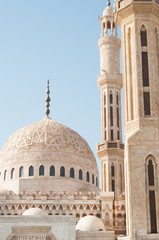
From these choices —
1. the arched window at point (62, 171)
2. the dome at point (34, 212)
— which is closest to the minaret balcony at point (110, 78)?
the arched window at point (62, 171)

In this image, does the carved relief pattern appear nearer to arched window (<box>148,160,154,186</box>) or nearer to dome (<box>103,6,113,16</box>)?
dome (<box>103,6,113,16</box>)

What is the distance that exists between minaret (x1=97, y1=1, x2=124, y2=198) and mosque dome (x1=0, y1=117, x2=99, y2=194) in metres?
4.49

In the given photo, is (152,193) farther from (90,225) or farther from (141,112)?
(90,225)

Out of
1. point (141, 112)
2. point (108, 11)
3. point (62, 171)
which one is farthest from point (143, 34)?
point (62, 171)

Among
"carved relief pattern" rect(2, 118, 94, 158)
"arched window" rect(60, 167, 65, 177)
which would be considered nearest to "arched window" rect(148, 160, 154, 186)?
"arched window" rect(60, 167, 65, 177)

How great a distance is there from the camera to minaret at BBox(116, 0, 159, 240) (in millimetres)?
20250

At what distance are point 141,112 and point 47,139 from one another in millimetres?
14248

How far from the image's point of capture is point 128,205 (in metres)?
20.7

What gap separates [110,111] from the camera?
3130cm

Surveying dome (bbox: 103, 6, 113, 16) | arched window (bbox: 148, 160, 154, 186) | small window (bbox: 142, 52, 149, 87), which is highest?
dome (bbox: 103, 6, 113, 16)

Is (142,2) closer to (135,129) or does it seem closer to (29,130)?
(135,129)

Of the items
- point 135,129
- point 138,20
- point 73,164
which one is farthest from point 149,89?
point 73,164

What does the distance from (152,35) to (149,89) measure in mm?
2710

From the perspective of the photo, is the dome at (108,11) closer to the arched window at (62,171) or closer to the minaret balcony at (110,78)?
the minaret balcony at (110,78)
